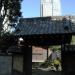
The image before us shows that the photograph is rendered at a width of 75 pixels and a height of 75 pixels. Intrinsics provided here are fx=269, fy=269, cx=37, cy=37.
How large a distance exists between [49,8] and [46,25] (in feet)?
39.1

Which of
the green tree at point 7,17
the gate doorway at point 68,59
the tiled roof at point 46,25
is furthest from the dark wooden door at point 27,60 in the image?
the gate doorway at point 68,59

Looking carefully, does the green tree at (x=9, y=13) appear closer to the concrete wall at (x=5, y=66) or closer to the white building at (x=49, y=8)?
the concrete wall at (x=5, y=66)

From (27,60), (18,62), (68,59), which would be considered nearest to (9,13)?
(27,60)

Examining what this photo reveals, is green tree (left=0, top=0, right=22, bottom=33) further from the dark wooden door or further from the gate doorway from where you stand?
the gate doorway

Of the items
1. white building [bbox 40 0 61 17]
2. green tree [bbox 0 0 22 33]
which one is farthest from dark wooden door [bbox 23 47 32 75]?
white building [bbox 40 0 61 17]

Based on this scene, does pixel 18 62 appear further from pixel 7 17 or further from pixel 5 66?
pixel 7 17

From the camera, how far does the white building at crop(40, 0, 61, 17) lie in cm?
2566

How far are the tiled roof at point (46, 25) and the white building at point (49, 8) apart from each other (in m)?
9.48

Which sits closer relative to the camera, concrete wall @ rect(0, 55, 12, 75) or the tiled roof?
concrete wall @ rect(0, 55, 12, 75)

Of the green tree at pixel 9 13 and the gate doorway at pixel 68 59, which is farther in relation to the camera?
the green tree at pixel 9 13

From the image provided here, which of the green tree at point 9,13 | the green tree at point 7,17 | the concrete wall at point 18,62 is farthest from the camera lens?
the green tree at point 9,13

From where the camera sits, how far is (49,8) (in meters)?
26.6

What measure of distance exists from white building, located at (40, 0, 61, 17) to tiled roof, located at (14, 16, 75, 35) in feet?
31.1

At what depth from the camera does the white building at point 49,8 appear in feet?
84.2
